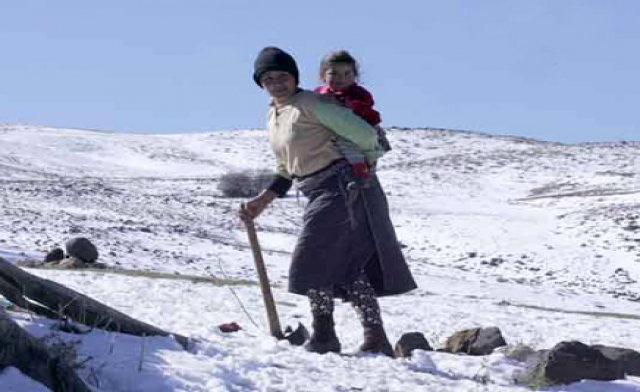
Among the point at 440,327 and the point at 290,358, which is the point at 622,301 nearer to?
the point at 440,327

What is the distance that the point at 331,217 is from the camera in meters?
5.80

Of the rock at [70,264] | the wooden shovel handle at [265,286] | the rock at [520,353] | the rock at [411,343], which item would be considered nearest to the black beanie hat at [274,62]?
the wooden shovel handle at [265,286]

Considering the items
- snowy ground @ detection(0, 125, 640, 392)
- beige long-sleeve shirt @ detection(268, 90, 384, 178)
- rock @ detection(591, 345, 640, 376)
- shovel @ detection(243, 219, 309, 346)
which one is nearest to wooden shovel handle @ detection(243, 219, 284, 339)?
shovel @ detection(243, 219, 309, 346)

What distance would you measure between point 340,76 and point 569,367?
2.03m

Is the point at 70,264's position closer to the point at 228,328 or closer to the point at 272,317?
the point at 228,328

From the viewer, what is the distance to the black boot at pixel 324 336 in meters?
5.78

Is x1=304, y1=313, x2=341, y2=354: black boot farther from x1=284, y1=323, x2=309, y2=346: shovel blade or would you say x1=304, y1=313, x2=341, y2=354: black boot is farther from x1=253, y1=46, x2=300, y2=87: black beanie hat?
x1=253, y1=46, x2=300, y2=87: black beanie hat

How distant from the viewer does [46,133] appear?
2549 inches

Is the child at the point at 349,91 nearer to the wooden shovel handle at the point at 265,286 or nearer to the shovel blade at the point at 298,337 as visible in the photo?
the wooden shovel handle at the point at 265,286

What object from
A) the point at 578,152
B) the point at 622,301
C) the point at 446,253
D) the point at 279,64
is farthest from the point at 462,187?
the point at 279,64

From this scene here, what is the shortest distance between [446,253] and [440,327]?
60.1ft

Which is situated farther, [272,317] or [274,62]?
[272,317]

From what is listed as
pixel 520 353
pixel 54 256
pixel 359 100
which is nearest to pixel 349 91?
pixel 359 100

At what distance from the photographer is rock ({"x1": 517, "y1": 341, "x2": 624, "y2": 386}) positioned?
5234 mm
